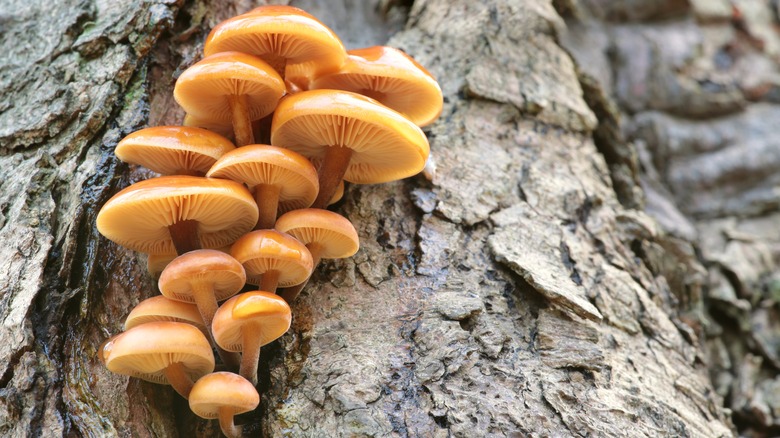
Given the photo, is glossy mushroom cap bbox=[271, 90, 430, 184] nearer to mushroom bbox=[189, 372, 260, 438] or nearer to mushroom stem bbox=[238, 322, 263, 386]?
mushroom stem bbox=[238, 322, 263, 386]

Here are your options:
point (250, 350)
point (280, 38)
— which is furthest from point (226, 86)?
point (250, 350)

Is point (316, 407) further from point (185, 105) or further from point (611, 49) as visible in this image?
point (611, 49)

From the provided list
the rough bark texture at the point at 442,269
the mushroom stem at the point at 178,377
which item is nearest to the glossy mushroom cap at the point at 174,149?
the rough bark texture at the point at 442,269

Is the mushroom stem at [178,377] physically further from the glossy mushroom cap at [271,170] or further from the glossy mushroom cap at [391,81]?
the glossy mushroom cap at [391,81]

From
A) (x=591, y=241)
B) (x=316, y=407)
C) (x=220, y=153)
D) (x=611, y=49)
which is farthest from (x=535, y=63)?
(x=316, y=407)

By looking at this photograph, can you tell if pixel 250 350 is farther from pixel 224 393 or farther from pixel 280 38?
pixel 280 38

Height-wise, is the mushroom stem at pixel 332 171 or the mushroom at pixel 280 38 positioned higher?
the mushroom at pixel 280 38
